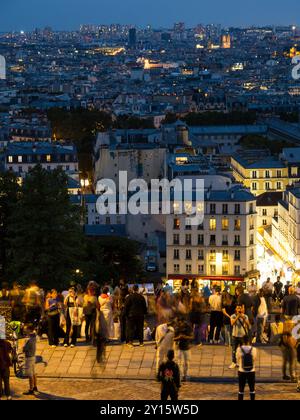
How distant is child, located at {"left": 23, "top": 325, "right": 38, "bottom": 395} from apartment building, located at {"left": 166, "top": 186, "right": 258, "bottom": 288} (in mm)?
23069

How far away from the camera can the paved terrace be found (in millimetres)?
10250

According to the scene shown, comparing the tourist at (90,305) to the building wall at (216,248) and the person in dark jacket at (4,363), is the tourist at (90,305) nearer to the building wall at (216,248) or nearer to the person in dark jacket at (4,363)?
the person in dark jacket at (4,363)

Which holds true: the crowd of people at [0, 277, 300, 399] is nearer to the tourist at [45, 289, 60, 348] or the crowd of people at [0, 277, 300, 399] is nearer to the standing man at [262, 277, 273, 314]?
the tourist at [45, 289, 60, 348]

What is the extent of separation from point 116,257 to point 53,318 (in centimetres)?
1794

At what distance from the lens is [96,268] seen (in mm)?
23797

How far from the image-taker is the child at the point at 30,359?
963cm

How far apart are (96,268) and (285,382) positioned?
14.0 m

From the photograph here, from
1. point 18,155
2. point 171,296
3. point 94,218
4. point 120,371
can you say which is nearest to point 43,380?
point 120,371

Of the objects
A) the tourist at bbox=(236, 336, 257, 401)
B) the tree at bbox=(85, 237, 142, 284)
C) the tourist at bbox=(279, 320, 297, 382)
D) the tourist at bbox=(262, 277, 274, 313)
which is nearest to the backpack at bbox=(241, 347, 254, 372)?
the tourist at bbox=(236, 336, 257, 401)

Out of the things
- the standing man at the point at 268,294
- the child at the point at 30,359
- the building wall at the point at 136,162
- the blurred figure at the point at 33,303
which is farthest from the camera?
the building wall at the point at 136,162

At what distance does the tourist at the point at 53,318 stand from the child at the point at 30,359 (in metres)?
1.28

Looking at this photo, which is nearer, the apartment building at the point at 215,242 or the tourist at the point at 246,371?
the tourist at the point at 246,371

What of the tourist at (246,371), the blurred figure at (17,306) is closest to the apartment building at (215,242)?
the blurred figure at (17,306)

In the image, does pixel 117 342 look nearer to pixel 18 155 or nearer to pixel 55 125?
pixel 18 155
